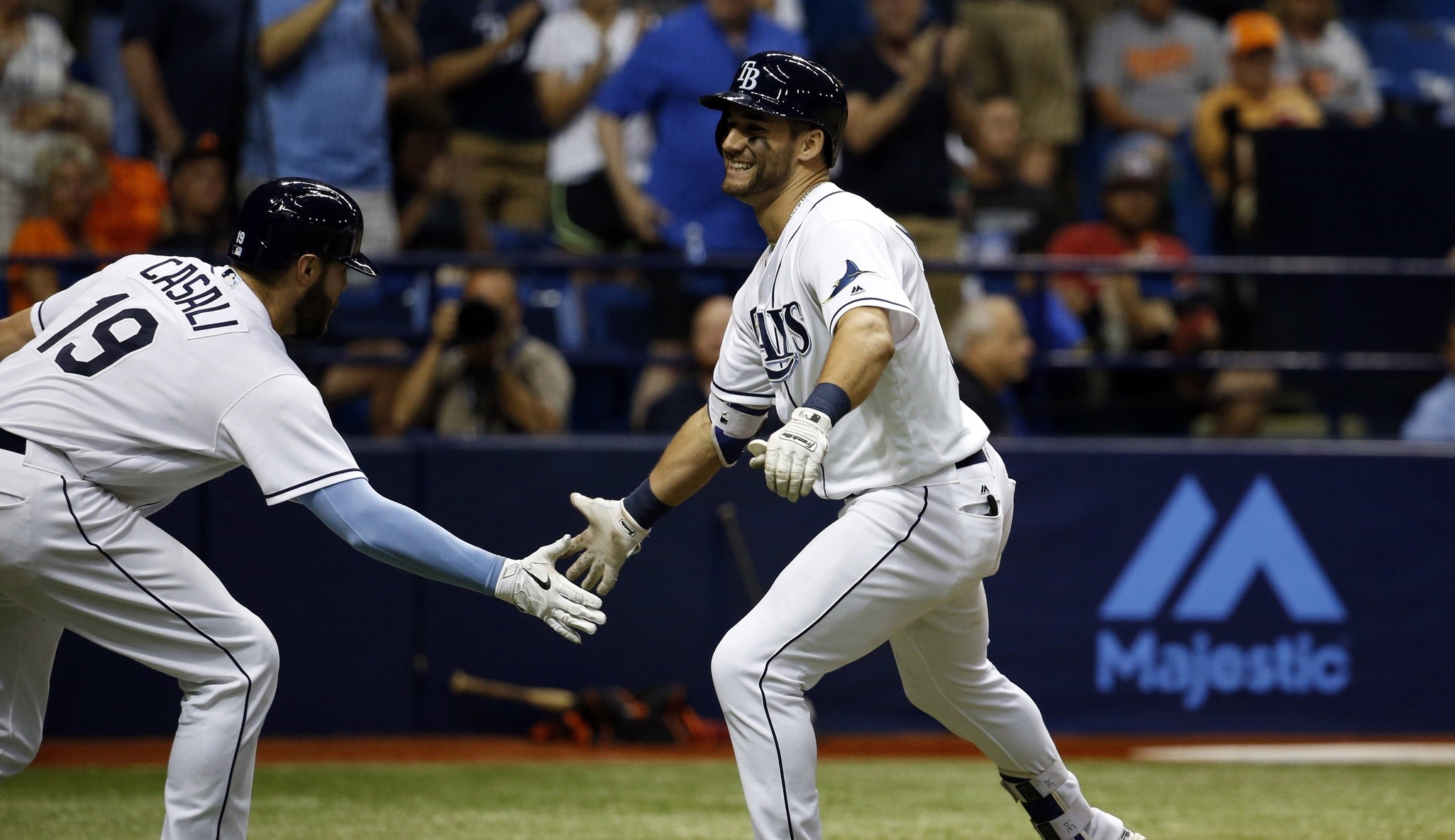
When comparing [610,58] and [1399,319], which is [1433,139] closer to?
[1399,319]

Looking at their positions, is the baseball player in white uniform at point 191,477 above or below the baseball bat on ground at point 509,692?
above

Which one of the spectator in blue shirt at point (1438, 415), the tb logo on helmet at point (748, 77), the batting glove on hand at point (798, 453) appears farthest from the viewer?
the spectator in blue shirt at point (1438, 415)

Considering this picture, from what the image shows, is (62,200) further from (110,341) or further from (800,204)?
(800,204)

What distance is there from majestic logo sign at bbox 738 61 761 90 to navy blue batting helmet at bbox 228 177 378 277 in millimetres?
999

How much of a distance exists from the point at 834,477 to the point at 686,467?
17.9 inches

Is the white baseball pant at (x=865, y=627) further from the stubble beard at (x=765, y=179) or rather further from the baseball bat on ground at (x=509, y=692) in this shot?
the baseball bat on ground at (x=509, y=692)

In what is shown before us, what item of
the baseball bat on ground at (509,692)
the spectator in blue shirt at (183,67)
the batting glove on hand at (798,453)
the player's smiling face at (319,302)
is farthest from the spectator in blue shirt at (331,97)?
the batting glove on hand at (798,453)

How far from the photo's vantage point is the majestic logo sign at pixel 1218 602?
7512mm

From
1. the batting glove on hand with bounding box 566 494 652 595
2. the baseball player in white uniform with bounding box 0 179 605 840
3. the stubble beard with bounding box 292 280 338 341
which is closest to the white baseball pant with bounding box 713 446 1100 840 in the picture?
the baseball player in white uniform with bounding box 0 179 605 840

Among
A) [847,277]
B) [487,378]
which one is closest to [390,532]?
[847,277]

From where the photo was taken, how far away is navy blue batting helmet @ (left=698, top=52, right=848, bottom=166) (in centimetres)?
397

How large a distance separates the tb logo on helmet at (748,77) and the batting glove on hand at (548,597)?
1.26 meters

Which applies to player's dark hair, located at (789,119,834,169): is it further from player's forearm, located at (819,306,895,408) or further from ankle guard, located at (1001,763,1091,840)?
ankle guard, located at (1001,763,1091,840)

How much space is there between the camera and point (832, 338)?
12.2 ft
